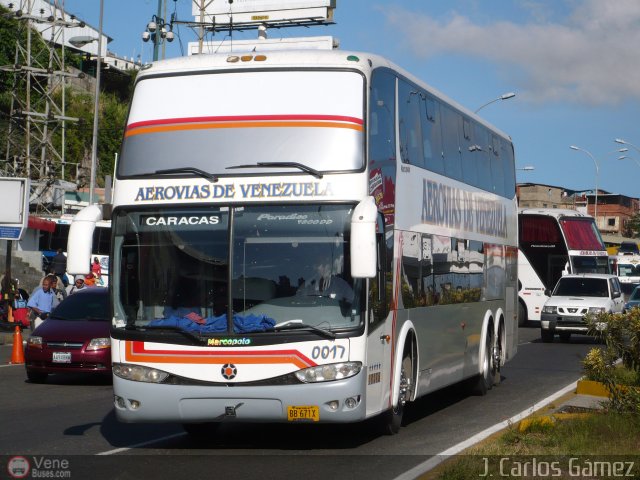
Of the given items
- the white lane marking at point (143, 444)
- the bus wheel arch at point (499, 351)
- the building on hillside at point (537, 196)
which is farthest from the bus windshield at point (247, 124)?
the building on hillside at point (537, 196)

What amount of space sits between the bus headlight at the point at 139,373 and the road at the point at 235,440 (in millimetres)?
729

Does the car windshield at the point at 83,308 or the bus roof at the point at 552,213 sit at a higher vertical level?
the bus roof at the point at 552,213

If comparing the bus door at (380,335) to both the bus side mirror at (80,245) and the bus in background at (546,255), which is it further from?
the bus in background at (546,255)

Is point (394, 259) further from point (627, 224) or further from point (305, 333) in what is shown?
point (627, 224)

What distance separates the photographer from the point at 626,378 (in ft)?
39.2

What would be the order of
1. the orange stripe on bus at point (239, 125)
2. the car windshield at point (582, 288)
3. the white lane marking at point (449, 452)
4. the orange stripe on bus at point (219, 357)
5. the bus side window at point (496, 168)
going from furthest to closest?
the car windshield at point (582, 288) < the bus side window at point (496, 168) < the orange stripe on bus at point (239, 125) < the orange stripe on bus at point (219, 357) < the white lane marking at point (449, 452)

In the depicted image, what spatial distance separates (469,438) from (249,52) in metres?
4.67

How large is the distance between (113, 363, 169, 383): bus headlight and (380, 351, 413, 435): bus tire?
8.73 feet

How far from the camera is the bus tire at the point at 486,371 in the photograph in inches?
717

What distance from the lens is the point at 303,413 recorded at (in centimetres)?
1088

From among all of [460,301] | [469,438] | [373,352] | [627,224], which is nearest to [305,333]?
[373,352]

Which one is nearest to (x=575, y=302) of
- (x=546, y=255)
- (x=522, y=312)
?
(x=546, y=255)

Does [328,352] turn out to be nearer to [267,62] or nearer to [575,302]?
[267,62]

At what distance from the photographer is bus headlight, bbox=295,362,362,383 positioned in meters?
10.9
